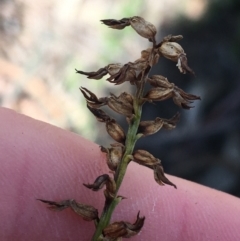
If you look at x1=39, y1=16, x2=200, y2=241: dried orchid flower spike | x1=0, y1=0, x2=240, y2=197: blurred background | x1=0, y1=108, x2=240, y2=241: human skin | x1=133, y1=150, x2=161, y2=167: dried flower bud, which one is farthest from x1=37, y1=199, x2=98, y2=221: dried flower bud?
x1=0, y1=0, x2=240, y2=197: blurred background

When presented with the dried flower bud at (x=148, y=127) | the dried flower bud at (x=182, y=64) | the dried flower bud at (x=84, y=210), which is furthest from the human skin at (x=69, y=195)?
the dried flower bud at (x=182, y=64)

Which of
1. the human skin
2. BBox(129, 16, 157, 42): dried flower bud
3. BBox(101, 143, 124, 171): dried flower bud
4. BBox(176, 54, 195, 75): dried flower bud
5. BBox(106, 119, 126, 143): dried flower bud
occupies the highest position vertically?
BBox(129, 16, 157, 42): dried flower bud

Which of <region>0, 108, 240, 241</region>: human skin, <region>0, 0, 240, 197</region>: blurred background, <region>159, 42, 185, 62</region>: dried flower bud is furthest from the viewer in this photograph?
<region>0, 0, 240, 197</region>: blurred background

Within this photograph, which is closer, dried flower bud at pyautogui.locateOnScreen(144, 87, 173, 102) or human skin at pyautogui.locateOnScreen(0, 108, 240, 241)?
dried flower bud at pyautogui.locateOnScreen(144, 87, 173, 102)

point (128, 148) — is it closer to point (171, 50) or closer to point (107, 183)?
point (107, 183)

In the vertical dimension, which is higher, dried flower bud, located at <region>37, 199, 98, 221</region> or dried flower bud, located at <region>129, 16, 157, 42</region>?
dried flower bud, located at <region>129, 16, 157, 42</region>

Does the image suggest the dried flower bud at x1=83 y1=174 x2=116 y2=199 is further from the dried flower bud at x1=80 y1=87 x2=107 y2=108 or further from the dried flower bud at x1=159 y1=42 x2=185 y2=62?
the dried flower bud at x1=159 y1=42 x2=185 y2=62

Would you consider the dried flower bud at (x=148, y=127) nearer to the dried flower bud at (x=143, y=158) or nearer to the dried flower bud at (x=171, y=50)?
the dried flower bud at (x=143, y=158)

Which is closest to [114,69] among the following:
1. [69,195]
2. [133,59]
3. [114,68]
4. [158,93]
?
[114,68]
